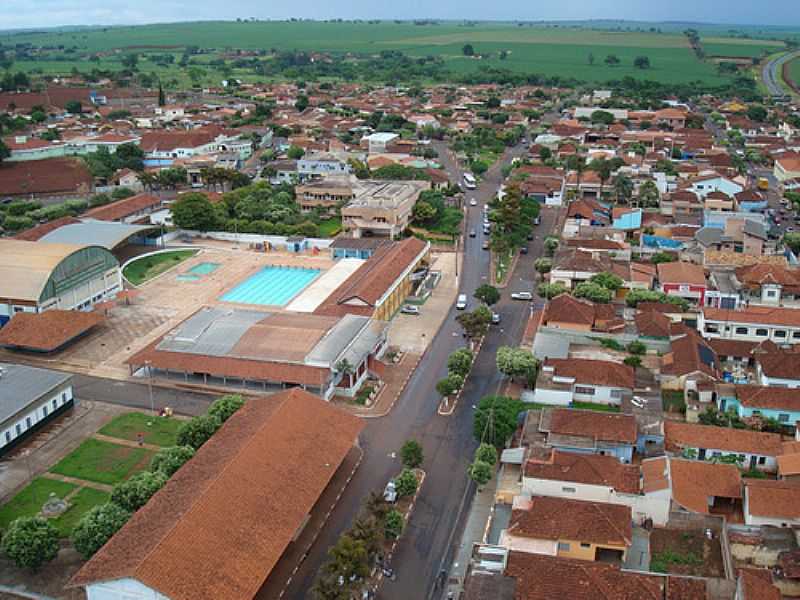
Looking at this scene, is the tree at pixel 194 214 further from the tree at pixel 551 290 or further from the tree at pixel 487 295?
the tree at pixel 551 290

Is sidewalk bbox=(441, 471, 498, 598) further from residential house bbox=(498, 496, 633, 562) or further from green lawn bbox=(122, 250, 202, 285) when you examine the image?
green lawn bbox=(122, 250, 202, 285)

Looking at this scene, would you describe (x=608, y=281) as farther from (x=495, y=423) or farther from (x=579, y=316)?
(x=495, y=423)

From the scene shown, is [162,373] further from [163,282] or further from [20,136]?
[20,136]

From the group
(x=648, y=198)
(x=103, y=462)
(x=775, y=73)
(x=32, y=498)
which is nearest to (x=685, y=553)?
(x=103, y=462)

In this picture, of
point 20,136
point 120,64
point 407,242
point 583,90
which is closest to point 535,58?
point 583,90

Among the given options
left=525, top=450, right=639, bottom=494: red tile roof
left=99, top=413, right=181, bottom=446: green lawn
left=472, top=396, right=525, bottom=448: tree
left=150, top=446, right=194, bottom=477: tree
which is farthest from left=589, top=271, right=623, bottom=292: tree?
left=150, top=446, right=194, bottom=477: tree

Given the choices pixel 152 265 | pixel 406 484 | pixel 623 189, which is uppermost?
pixel 623 189

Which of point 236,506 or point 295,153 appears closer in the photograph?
point 236,506
